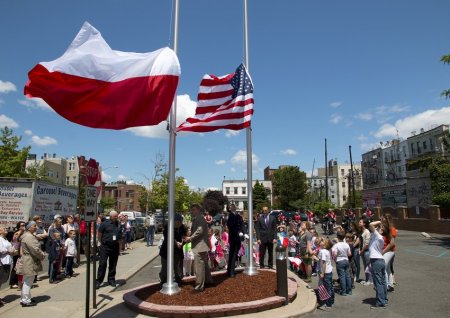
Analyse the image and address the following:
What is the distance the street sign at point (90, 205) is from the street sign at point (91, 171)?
0.87 ft

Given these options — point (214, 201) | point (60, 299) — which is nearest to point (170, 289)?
point (60, 299)

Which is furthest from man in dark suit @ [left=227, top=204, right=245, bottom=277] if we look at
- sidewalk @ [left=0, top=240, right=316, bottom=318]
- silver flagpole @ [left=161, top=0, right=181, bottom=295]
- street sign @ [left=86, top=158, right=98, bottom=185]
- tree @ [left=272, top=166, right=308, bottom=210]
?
tree @ [left=272, top=166, right=308, bottom=210]

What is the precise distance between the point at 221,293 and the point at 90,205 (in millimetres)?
3404

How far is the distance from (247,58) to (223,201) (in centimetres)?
8033

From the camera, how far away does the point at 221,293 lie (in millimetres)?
8203

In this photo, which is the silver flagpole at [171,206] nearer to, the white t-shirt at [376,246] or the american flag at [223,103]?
the american flag at [223,103]

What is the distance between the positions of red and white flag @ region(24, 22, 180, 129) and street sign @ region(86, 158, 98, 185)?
1.49 m

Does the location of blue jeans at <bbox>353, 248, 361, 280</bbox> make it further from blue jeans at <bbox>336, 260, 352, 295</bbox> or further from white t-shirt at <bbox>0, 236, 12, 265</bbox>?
white t-shirt at <bbox>0, 236, 12, 265</bbox>

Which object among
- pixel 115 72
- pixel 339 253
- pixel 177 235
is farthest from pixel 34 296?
pixel 339 253

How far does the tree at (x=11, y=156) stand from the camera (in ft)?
120

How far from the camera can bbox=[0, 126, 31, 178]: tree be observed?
36500mm

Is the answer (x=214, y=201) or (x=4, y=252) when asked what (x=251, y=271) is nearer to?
(x=4, y=252)

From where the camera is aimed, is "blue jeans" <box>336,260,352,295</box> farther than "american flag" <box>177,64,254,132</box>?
Yes

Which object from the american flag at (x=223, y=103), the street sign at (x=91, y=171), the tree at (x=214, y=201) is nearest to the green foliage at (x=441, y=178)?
the american flag at (x=223, y=103)
